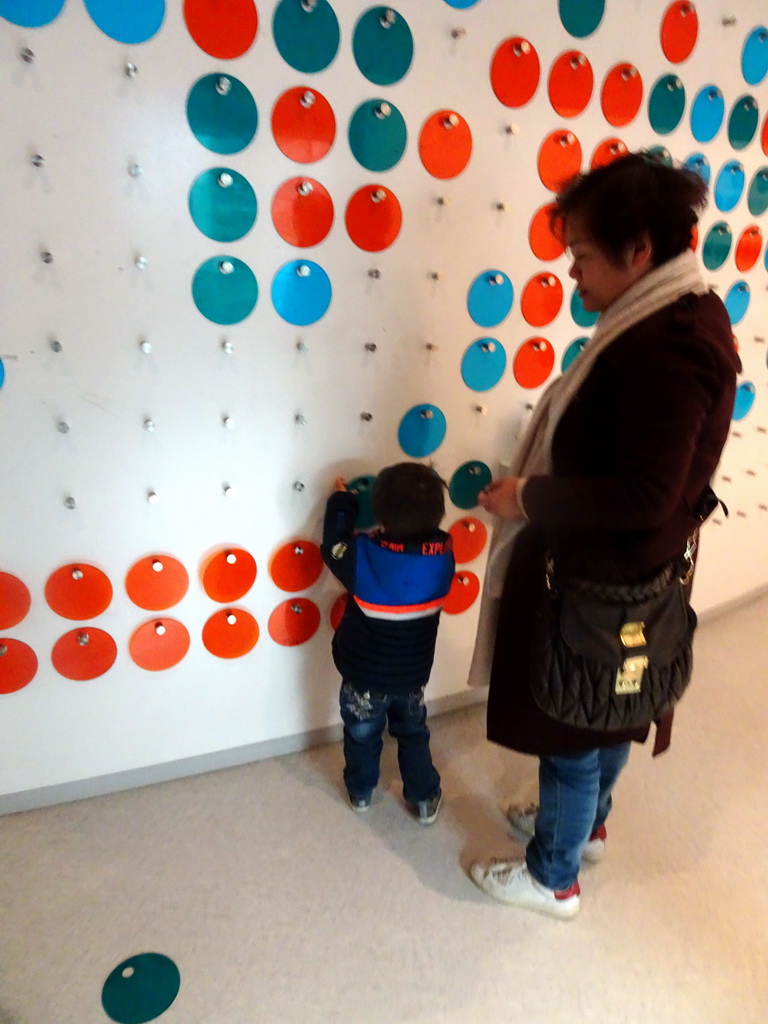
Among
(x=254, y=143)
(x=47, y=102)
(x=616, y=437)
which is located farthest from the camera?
(x=254, y=143)

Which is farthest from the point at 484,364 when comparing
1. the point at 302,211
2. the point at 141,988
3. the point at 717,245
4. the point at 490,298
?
the point at 141,988

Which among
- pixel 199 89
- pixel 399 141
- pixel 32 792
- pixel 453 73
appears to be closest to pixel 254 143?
pixel 199 89

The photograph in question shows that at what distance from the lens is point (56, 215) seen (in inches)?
39.5

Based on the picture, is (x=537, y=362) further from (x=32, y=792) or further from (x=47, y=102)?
(x=32, y=792)

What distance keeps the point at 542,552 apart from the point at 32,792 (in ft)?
3.76

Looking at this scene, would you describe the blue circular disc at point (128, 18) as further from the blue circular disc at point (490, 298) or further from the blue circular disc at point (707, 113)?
the blue circular disc at point (707, 113)

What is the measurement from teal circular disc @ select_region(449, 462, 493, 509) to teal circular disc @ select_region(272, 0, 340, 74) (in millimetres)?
795

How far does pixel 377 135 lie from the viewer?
1.14 metres

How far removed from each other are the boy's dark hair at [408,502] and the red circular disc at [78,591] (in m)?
0.53

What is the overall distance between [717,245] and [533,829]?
143 centimetres

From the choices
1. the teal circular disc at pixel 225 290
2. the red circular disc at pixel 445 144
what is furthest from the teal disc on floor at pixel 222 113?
the red circular disc at pixel 445 144

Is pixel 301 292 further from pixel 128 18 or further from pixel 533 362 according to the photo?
pixel 533 362

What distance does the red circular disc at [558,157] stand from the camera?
1.29 m

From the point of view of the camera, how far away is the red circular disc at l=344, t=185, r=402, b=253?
3.82 ft
